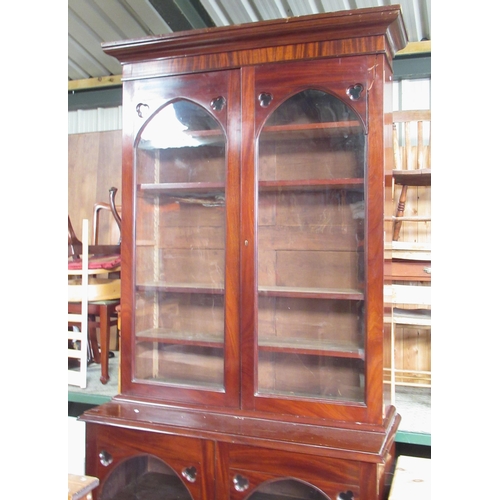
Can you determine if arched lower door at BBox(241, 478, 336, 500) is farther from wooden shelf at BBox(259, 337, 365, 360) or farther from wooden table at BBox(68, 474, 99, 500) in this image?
wooden table at BBox(68, 474, 99, 500)

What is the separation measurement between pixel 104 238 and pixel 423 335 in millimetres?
2106

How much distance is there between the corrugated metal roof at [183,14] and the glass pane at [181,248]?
0.96 m

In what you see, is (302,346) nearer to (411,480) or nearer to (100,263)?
(411,480)

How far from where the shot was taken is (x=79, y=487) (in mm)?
818

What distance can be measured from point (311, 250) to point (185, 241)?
1.49ft

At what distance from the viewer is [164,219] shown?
174 centimetres

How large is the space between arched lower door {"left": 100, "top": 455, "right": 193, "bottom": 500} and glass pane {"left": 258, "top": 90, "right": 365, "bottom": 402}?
57 centimetres

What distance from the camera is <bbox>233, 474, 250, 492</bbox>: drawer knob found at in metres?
1.38

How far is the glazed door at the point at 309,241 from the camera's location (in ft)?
4.74

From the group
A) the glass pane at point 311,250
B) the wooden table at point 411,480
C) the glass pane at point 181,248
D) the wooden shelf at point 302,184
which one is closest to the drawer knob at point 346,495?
the wooden table at point 411,480

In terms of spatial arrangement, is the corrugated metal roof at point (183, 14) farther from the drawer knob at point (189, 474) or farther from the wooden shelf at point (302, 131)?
the drawer knob at point (189, 474)
